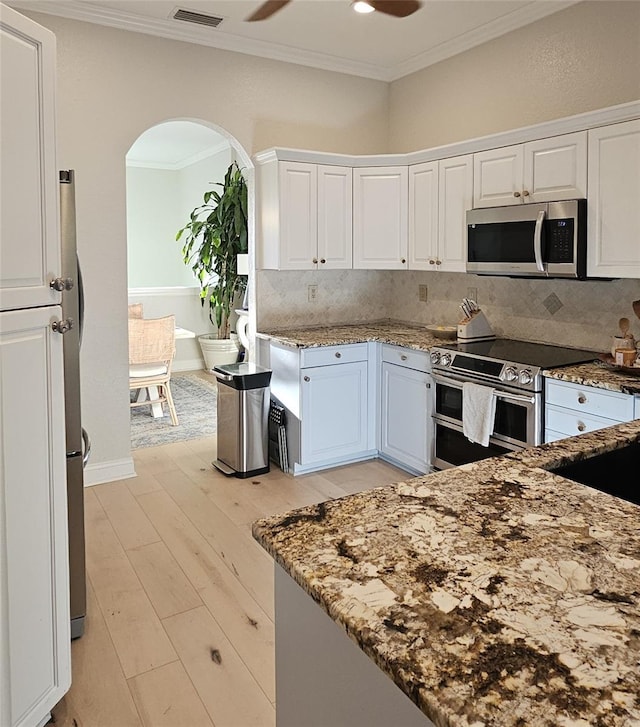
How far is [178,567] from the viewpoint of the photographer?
3.03 metres

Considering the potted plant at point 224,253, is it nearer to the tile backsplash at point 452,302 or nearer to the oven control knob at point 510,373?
the tile backsplash at point 452,302

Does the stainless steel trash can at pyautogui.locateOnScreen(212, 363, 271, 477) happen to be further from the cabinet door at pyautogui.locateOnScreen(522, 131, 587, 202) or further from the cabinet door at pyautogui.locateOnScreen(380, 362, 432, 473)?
the cabinet door at pyautogui.locateOnScreen(522, 131, 587, 202)

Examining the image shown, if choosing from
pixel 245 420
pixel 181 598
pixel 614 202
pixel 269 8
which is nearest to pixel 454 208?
pixel 614 202

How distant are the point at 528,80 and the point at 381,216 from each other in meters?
1.25

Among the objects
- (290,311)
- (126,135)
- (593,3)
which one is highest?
(593,3)

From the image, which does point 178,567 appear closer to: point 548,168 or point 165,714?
point 165,714

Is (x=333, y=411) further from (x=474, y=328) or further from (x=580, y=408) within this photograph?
(x=580, y=408)

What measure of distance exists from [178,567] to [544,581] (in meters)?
2.42

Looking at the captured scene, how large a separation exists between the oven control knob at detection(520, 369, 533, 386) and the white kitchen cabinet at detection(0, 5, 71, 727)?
2.20m

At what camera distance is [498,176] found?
3.68 metres

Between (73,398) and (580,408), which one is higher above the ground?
(73,398)

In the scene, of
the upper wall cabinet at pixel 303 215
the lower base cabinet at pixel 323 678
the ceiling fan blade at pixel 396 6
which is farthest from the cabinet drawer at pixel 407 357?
the lower base cabinet at pixel 323 678

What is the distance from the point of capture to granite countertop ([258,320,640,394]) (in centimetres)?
286

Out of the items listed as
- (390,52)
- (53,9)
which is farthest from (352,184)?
(53,9)
